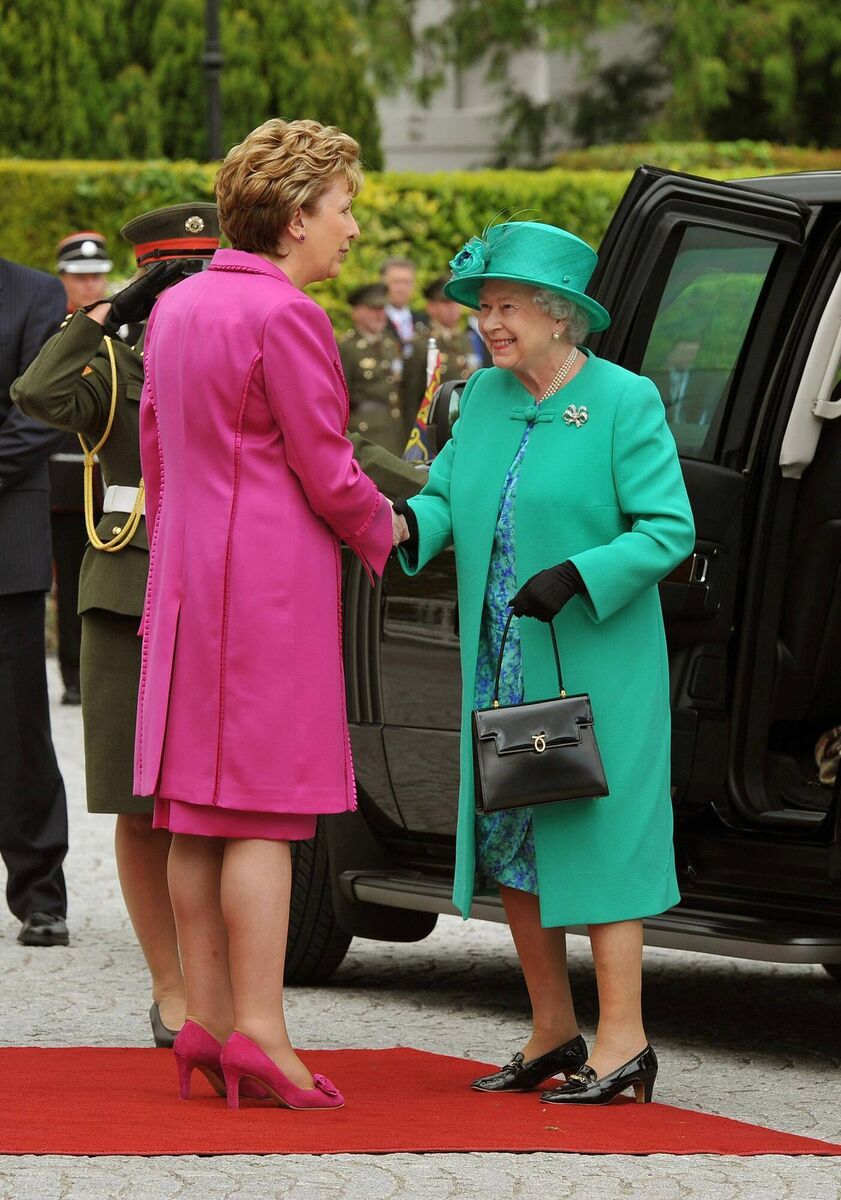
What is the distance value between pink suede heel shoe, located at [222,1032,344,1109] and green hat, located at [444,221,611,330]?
155 centimetres

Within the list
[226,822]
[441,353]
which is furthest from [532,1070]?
[441,353]

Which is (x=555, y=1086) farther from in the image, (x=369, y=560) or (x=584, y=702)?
(x=369, y=560)

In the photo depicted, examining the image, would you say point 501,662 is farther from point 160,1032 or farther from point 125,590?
point 160,1032

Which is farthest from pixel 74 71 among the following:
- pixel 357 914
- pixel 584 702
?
pixel 584 702

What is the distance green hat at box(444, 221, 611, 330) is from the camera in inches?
194

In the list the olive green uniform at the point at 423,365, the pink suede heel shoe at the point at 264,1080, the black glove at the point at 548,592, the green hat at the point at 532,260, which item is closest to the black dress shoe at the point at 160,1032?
the pink suede heel shoe at the point at 264,1080

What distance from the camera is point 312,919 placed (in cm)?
651

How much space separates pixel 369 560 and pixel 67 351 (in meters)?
1.06

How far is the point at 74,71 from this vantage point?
2034 cm

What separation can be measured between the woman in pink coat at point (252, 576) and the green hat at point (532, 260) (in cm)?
33

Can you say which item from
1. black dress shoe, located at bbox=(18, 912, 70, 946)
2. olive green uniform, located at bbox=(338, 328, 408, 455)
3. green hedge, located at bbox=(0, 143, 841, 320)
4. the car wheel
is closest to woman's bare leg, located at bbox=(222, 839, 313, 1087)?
the car wheel

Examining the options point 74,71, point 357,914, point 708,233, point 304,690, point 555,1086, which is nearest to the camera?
point 304,690

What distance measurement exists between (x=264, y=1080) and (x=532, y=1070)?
690 millimetres

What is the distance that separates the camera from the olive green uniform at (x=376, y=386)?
47.4 ft
